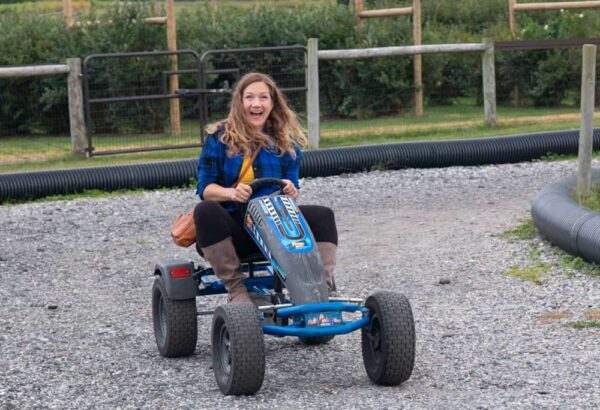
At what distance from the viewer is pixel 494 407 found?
5398mm

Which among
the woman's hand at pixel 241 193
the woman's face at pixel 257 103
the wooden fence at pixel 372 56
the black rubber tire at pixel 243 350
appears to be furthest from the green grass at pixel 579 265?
the wooden fence at pixel 372 56

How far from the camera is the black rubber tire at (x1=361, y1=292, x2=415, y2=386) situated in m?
5.66

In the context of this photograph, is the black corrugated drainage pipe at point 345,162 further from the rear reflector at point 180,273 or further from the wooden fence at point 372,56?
the rear reflector at point 180,273

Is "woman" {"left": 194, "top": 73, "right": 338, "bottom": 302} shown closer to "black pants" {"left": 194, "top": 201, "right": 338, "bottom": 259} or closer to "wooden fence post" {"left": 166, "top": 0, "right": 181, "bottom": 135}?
"black pants" {"left": 194, "top": 201, "right": 338, "bottom": 259}

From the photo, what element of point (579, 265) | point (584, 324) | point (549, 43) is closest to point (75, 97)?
point (549, 43)

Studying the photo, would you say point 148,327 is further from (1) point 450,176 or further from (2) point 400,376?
(1) point 450,176

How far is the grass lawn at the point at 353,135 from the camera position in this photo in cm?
1445

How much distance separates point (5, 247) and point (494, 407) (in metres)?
5.51

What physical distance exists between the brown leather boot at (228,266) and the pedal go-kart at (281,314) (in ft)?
0.35

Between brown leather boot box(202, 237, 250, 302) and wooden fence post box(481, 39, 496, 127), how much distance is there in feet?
33.3

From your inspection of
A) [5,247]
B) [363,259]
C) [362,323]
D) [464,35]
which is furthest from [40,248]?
[464,35]

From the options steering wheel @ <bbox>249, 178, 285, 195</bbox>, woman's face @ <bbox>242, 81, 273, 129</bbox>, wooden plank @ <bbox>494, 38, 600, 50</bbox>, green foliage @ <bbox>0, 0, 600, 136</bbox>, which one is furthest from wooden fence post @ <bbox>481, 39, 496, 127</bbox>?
steering wheel @ <bbox>249, 178, 285, 195</bbox>

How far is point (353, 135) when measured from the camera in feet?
51.4

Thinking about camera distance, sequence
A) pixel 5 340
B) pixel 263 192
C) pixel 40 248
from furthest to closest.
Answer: pixel 40 248
pixel 5 340
pixel 263 192
